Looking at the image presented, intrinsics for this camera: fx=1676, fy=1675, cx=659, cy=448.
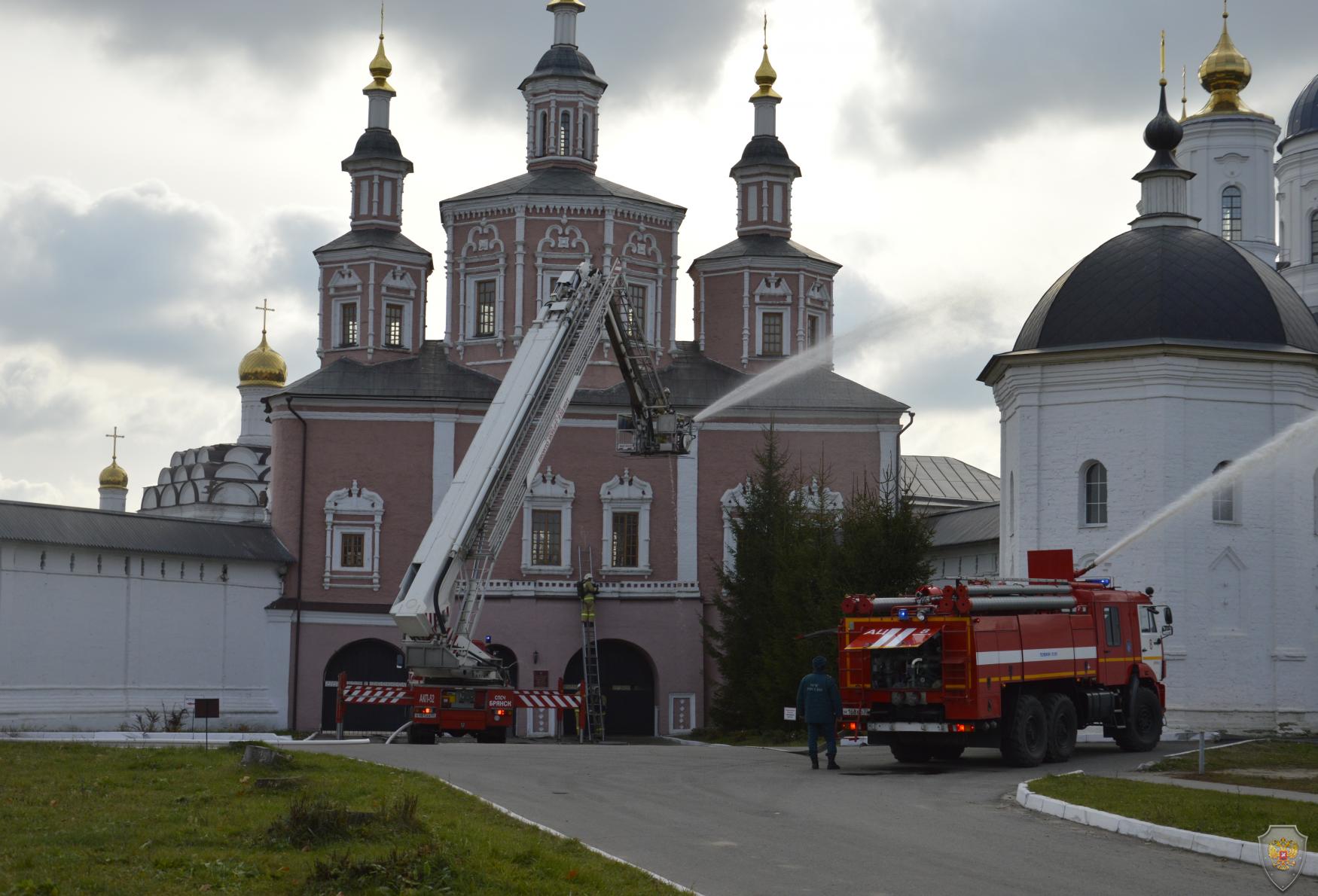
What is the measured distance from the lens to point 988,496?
6488 centimetres

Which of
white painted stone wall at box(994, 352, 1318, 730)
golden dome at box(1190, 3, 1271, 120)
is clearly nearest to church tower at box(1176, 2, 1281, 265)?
golden dome at box(1190, 3, 1271, 120)

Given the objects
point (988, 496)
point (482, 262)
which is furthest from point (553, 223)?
point (988, 496)

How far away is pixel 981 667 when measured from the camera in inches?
783

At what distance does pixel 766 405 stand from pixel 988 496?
22.7 m

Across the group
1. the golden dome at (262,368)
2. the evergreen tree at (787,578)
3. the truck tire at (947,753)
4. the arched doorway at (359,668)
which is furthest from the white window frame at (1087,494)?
the golden dome at (262,368)

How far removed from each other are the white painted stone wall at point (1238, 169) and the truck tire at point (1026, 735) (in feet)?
117

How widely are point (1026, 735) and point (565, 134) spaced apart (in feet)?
98.0

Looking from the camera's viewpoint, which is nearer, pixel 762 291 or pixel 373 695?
pixel 373 695

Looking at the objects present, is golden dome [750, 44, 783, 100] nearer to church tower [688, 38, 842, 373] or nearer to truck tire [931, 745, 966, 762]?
church tower [688, 38, 842, 373]

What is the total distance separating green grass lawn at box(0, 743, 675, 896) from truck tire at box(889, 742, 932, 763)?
779 cm

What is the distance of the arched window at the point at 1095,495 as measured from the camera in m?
32.1

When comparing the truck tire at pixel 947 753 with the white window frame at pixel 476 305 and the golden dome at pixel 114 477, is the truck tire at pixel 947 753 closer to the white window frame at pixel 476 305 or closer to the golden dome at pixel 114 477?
the white window frame at pixel 476 305

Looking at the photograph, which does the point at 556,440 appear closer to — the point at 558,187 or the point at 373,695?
the point at 558,187

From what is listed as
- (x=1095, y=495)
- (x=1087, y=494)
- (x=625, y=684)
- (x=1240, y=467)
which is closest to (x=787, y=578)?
(x=1087, y=494)
